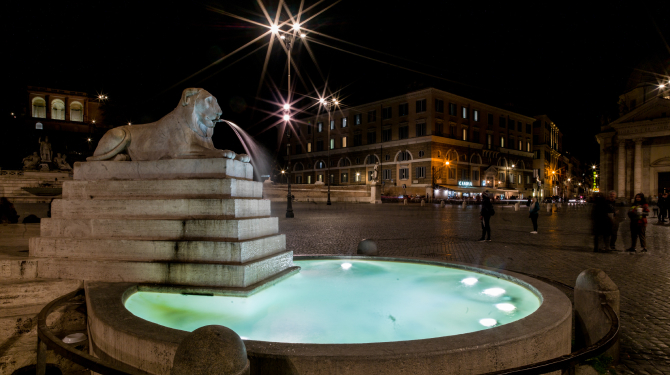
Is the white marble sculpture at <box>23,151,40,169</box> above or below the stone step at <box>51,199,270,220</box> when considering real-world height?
above

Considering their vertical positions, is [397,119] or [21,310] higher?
[397,119]

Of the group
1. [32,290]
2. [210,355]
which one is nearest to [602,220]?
[210,355]

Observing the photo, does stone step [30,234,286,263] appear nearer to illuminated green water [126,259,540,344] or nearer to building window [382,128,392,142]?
illuminated green water [126,259,540,344]

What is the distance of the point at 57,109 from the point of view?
6969 centimetres

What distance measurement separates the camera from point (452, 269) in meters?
5.50

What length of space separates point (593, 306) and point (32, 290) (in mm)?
5310

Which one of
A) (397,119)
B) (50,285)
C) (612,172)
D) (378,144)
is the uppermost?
(397,119)

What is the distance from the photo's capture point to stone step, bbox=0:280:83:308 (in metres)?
3.61

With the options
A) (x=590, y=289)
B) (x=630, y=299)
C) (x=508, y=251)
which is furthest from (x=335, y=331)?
(x=508, y=251)

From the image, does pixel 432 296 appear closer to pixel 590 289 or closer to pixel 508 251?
pixel 590 289

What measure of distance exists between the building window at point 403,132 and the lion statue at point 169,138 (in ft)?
172

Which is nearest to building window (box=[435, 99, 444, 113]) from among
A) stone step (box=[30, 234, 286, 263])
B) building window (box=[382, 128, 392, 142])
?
building window (box=[382, 128, 392, 142])

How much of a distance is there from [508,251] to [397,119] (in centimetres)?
4875

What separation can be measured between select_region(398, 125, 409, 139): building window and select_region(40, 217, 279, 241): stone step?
53.1m
